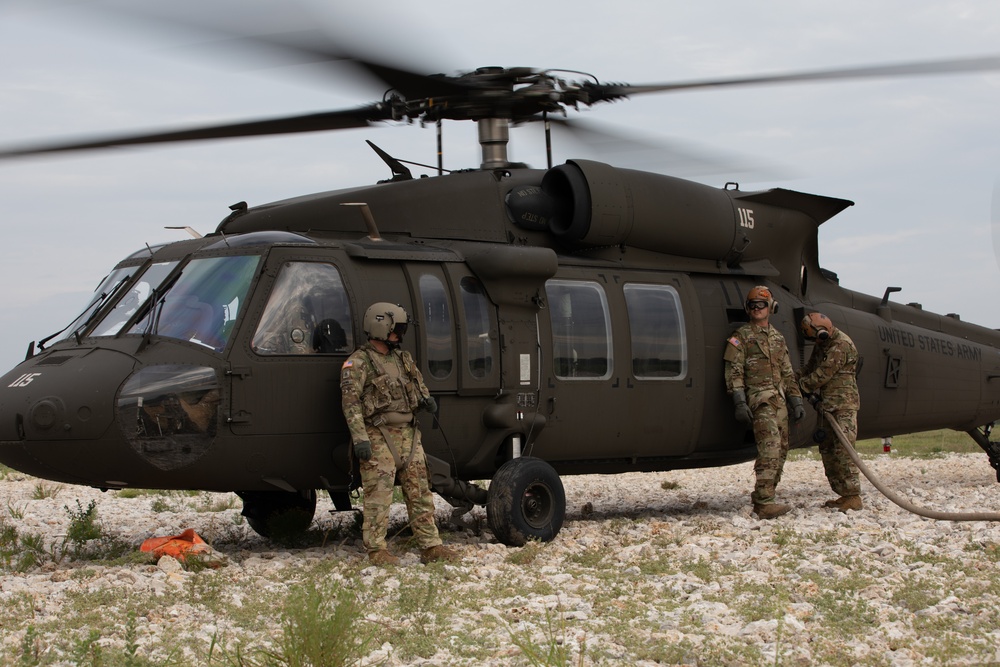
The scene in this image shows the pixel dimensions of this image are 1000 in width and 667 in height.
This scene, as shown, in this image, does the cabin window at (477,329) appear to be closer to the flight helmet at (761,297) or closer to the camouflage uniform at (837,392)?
the flight helmet at (761,297)

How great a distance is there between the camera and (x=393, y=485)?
25.5ft

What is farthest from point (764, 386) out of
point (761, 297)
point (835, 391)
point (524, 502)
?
point (524, 502)

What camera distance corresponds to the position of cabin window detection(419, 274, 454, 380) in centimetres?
840

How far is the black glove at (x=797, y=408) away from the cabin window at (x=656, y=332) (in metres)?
1.11

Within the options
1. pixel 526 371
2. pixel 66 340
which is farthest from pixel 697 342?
pixel 66 340

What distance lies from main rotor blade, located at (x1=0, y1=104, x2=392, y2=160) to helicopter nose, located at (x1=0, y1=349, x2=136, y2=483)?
1.42 metres

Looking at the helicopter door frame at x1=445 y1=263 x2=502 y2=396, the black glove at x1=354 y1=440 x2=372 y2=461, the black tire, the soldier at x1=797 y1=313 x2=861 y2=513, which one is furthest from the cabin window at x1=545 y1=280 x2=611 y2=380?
the soldier at x1=797 y1=313 x2=861 y2=513

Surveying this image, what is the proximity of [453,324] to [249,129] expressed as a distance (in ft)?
6.65

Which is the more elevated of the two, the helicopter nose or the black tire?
the helicopter nose

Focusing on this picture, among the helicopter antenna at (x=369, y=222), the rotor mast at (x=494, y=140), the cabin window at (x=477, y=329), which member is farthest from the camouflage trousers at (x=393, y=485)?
the rotor mast at (x=494, y=140)

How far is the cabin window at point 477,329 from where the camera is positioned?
8.62 m

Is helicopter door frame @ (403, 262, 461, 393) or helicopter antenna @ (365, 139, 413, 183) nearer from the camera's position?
helicopter door frame @ (403, 262, 461, 393)

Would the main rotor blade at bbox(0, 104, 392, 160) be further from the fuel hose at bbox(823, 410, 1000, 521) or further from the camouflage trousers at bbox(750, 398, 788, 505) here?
the fuel hose at bbox(823, 410, 1000, 521)

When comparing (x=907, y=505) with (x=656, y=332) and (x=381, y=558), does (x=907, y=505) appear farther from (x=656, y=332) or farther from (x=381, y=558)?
(x=381, y=558)
